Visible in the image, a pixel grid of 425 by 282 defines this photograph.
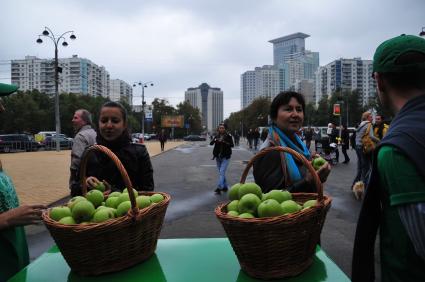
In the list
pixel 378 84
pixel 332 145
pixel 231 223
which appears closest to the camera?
pixel 378 84

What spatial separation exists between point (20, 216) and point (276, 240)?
4.05 ft

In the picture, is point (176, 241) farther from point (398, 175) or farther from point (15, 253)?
point (398, 175)

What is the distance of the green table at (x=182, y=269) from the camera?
1.80 meters

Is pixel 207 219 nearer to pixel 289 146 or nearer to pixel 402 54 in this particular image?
pixel 289 146

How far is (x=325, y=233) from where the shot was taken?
612cm

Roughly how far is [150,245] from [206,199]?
24.7 feet

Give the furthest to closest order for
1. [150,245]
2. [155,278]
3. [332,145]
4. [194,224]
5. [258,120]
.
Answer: [258,120] → [332,145] → [194,224] → [150,245] → [155,278]

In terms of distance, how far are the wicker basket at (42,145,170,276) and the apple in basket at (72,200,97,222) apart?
105 mm

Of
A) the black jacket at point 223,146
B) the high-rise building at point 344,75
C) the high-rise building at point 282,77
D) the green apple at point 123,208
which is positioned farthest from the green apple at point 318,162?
the high-rise building at point 344,75

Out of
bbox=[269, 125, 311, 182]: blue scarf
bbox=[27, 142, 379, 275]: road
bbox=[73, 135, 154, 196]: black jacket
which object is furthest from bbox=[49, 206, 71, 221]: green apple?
bbox=[27, 142, 379, 275]: road

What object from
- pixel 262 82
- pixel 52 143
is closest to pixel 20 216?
pixel 52 143

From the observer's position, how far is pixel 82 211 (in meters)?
1.80

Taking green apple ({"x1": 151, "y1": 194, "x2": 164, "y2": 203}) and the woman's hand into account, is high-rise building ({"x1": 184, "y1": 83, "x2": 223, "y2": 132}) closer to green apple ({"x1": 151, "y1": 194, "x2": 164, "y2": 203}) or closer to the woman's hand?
green apple ({"x1": 151, "y1": 194, "x2": 164, "y2": 203})

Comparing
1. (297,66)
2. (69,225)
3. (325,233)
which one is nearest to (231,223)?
(69,225)
